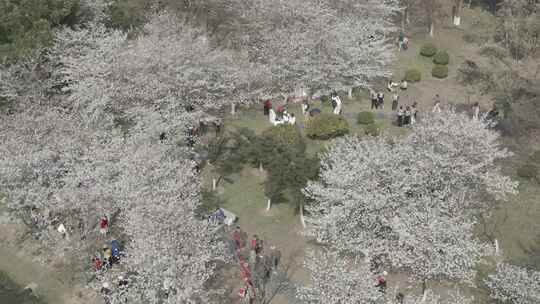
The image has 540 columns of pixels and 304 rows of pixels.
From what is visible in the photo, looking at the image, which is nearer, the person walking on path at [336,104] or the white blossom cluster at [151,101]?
the white blossom cluster at [151,101]

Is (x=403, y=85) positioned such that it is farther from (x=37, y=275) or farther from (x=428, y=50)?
(x=37, y=275)

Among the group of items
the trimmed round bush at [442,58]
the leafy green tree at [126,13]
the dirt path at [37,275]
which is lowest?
the dirt path at [37,275]

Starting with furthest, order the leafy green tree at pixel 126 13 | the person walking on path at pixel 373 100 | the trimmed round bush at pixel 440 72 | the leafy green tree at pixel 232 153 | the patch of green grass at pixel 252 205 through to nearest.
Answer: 1. the trimmed round bush at pixel 440 72
2. the leafy green tree at pixel 126 13
3. the person walking on path at pixel 373 100
4. the leafy green tree at pixel 232 153
5. the patch of green grass at pixel 252 205

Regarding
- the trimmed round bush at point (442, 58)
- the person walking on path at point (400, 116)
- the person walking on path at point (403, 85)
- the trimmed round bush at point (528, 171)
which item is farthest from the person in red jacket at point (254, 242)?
the trimmed round bush at point (442, 58)

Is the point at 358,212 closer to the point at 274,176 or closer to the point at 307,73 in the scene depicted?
the point at 274,176

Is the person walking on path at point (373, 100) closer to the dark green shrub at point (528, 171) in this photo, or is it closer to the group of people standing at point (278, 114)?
the group of people standing at point (278, 114)

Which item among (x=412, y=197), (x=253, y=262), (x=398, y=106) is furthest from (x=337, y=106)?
(x=253, y=262)

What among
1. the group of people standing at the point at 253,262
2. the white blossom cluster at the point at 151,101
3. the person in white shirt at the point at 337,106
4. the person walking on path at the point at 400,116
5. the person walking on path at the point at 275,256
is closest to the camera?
the white blossom cluster at the point at 151,101

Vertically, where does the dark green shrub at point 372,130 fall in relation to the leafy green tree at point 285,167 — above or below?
below
